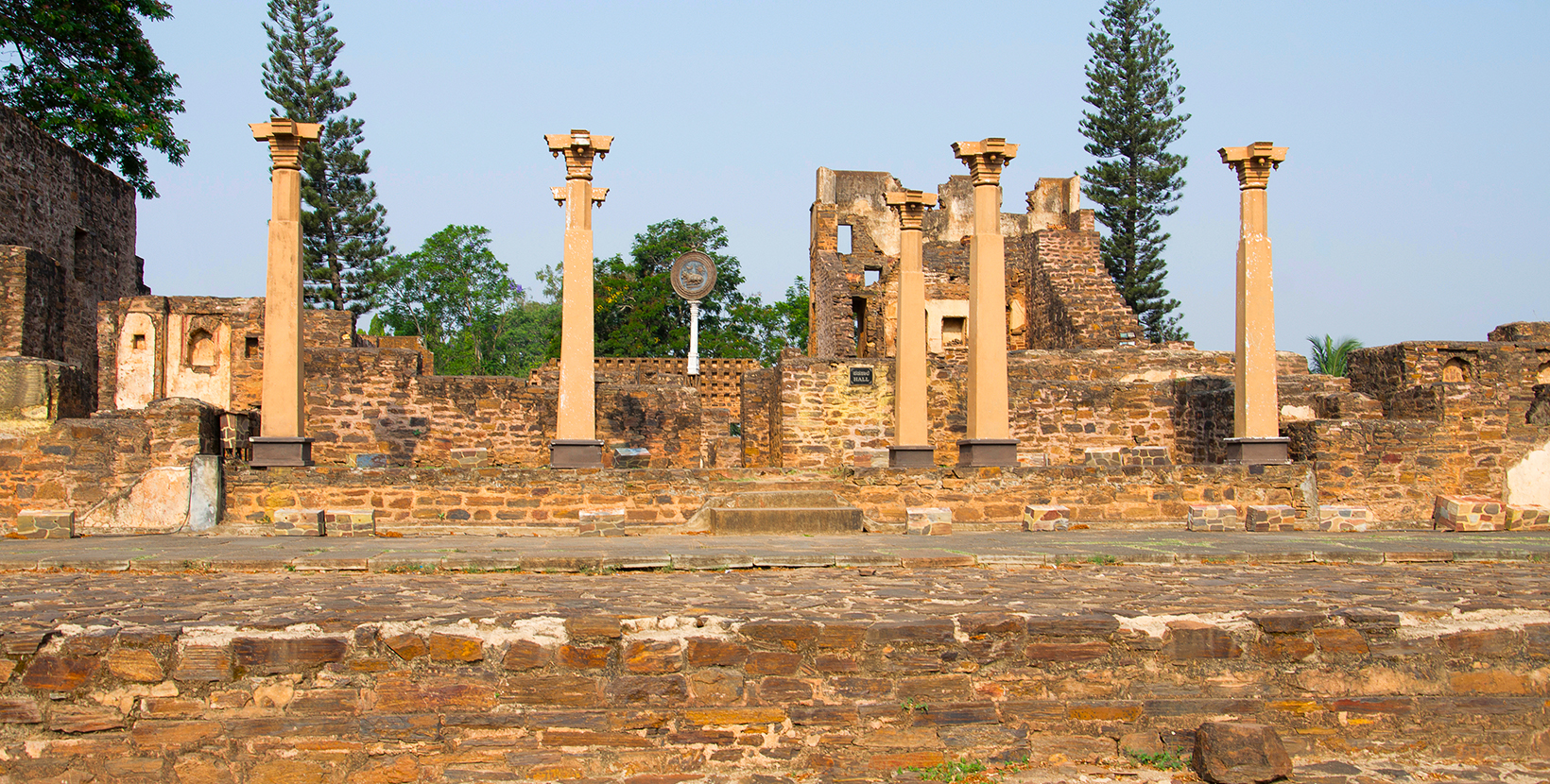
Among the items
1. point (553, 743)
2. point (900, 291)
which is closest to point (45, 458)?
point (553, 743)

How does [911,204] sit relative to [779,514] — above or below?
above

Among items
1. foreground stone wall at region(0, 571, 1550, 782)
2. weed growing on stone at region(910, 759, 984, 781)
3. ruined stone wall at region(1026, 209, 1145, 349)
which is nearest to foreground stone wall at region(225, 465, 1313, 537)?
foreground stone wall at region(0, 571, 1550, 782)

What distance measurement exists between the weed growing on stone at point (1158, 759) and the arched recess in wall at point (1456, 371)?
57.7 feet

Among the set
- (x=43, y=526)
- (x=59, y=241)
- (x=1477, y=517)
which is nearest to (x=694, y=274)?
(x=59, y=241)

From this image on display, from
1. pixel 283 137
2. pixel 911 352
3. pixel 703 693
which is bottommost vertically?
pixel 703 693

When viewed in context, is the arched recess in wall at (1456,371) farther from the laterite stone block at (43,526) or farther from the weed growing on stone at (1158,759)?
the laterite stone block at (43,526)

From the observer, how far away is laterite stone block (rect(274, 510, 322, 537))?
31.3 ft

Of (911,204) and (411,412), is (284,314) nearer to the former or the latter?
(411,412)

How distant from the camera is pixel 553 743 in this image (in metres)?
4.08

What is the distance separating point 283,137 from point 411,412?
5419mm

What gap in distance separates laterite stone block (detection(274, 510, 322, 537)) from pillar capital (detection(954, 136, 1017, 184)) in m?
7.77

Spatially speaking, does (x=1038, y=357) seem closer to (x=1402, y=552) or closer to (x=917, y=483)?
(x=917, y=483)

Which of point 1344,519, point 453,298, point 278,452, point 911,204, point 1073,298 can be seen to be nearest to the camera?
point 1344,519

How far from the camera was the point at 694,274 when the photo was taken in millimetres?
29875
